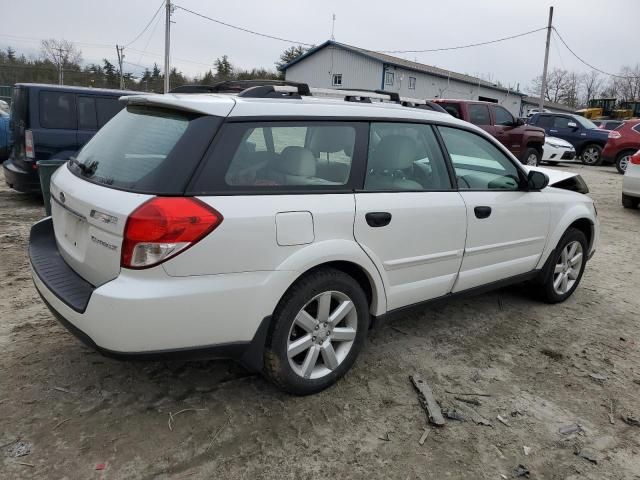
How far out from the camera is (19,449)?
2.42m

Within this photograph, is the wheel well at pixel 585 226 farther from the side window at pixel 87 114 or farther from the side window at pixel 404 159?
the side window at pixel 87 114

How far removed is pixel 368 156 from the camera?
121 inches

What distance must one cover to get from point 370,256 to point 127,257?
4.31 ft

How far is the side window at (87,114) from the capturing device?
7.56m

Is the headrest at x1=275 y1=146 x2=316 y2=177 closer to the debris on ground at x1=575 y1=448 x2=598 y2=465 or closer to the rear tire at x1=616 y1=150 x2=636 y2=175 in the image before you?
the debris on ground at x1=575 y1=448 x2=598 y2=465

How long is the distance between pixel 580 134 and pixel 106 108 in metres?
16.5

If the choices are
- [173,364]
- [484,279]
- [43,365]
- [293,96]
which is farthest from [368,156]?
[43,365]

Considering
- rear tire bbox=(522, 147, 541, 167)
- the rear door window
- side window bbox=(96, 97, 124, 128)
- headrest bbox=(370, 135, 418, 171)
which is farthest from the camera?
rear tire bbox=(522, 147, 541, 167)

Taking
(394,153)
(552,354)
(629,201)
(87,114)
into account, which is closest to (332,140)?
(394,153)

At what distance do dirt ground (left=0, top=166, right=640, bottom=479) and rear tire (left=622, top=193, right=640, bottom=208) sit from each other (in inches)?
265

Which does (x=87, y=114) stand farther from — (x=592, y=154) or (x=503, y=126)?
(x=592, y=154)

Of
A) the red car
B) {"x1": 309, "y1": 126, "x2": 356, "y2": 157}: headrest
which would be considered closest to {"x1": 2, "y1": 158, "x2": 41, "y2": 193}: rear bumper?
{"x1": 309, "y1": 126, "x2": 356, "y2": 157}: headrest

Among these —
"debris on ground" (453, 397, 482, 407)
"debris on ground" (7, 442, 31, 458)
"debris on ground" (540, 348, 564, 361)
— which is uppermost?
"debris on ground" (540, 348, 564, 361)

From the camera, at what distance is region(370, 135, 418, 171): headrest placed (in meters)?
3.15
